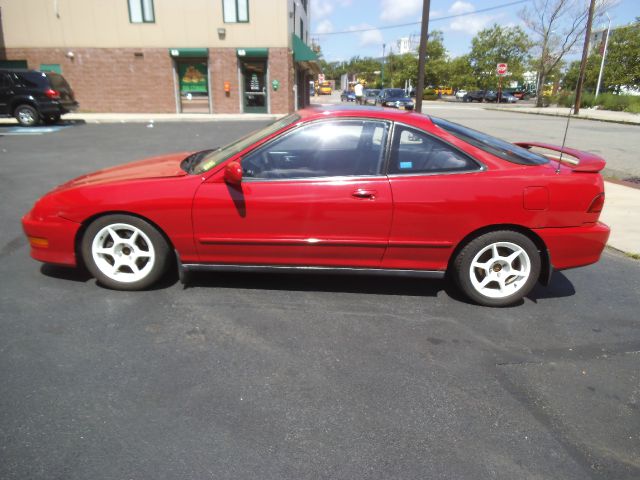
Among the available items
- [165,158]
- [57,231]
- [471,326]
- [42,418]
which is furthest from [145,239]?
[471,326]

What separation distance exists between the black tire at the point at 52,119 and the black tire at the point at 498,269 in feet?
59.1

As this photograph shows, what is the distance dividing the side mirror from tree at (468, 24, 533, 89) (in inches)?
2513

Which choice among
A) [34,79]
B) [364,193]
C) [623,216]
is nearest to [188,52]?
[34,79]

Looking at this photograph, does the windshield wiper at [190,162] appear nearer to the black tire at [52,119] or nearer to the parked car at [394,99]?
the black tire at [52,119]

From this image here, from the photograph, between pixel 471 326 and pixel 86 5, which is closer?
pixel 471 326

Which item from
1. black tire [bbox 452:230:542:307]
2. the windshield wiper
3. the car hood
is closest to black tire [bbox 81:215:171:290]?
the car hood

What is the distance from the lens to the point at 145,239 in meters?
3.65

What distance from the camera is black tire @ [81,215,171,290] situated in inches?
142

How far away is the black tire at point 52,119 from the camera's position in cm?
1748

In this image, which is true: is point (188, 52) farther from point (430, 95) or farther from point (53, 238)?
point (430, 95)

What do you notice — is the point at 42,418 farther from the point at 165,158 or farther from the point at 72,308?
the point at 165,158

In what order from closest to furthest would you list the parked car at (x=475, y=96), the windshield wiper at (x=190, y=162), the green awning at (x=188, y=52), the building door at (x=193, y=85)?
the windshield wiper at (x=190, y=162)
the green awning at (x=188, y=52)
the building door at (x=193, y=85)
the parked car at (x=475, y=96)

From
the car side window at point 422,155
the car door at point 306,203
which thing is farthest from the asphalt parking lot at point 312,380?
the car side window at point 422,155

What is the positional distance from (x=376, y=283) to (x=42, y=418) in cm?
259
